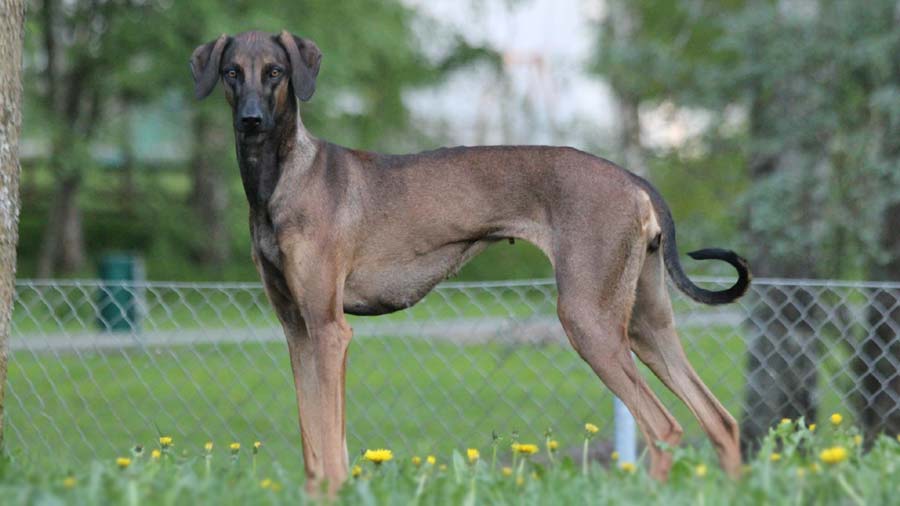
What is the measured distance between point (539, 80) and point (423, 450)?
781 inches

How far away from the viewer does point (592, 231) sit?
4.57 m

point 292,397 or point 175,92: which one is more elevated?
point 175,92

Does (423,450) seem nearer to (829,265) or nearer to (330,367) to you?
(330,367)

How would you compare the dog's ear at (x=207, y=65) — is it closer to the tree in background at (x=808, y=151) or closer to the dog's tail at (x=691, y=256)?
the dog's tail at (x=691, y=256)

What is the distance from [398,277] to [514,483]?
1340 mm

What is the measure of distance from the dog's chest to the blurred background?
4182mm

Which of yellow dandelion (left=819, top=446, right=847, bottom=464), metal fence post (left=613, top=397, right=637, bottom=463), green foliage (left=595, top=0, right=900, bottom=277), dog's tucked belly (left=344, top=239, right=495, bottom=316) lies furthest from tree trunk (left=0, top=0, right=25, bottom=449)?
green foliage (left=595, top=0, right=900, bottom=277)

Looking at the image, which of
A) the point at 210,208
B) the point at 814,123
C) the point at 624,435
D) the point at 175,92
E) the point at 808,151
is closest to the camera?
the point at 624,435

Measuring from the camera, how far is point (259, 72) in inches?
180

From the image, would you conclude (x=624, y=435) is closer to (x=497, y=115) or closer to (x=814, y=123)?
(x=814, y=123)

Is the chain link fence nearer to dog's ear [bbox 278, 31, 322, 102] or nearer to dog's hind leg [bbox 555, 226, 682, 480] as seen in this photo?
dog's hind leg [bbox 555, 226, 682, 480]

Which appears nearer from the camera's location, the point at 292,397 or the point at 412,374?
the point at 292,397


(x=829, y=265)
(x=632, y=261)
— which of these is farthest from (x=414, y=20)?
(x=632, y=261)

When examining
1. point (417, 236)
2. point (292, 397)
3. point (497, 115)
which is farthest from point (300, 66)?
point (497, 115)
